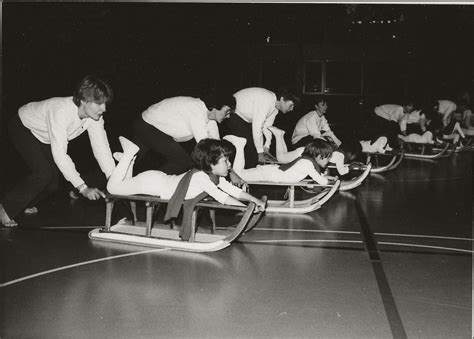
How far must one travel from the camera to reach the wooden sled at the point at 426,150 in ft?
36.5

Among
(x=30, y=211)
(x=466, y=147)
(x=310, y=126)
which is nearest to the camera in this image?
(x=30, y=211)

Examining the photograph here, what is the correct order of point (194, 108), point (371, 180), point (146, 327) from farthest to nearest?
point (371, 180)
point (194, 108)
point (146, 327)

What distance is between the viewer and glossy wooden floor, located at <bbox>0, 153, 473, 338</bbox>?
2773 mm

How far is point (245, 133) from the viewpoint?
6.30m

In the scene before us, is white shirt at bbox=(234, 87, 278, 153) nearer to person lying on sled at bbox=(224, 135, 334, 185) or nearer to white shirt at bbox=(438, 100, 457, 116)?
person lying on sled at bbox=(224, 135, 334, 185)

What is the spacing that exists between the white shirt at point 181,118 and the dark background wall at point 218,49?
11.5ft

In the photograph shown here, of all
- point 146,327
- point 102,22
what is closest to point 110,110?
point 102,22

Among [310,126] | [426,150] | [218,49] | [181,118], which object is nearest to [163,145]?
[181,118]

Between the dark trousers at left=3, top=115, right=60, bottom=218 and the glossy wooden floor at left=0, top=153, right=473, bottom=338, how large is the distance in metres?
0.25

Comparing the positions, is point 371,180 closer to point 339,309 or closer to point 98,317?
point 339,309

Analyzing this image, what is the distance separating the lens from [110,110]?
41.9 ft

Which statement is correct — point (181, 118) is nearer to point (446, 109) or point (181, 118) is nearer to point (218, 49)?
point (446, 109)

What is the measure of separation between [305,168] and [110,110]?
8.10m

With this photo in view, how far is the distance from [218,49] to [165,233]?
12.9m
